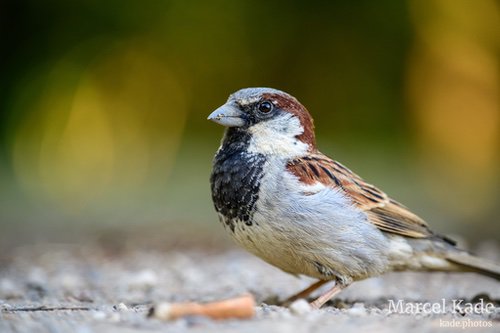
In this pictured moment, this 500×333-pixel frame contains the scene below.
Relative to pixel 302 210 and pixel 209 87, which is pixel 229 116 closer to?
pixel 302 210

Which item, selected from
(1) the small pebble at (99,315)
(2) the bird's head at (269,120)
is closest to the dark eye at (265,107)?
(2) the bird's head at (269,120)

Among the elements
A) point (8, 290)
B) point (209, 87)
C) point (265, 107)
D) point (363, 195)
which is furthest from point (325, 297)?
point (209, 87)

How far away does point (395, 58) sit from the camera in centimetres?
917

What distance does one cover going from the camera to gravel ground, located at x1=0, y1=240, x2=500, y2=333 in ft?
8.04

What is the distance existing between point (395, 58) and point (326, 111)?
115cm

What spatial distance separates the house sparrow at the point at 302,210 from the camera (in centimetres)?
332

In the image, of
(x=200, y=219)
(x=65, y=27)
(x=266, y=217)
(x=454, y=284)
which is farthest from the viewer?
(x=65, y=27)

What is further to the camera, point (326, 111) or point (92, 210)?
point (326, 111)

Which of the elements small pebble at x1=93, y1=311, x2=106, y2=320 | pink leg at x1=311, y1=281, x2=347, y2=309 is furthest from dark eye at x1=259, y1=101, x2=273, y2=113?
small pebble at x1=93, y1=311, x2=106, y2=320

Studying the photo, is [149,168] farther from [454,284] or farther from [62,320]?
[62,320]

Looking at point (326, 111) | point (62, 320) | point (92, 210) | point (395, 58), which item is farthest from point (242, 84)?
point (62, 320)

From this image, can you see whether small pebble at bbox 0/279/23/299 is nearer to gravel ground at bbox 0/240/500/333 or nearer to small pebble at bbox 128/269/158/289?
gravel ground at bbox 0/240/500/333

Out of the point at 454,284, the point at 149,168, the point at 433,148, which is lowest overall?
the point at 454,284

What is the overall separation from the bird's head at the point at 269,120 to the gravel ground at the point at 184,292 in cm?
74
